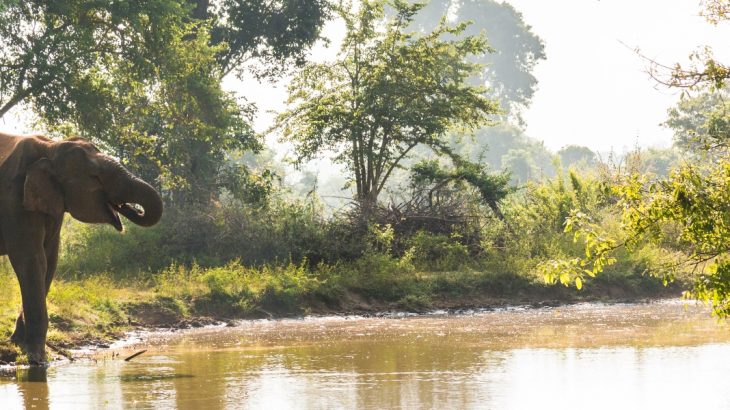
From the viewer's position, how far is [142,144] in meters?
26.1

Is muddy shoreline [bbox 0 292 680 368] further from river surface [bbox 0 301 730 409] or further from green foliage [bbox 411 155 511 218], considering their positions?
green foliage [bbox 411 155 511 218]

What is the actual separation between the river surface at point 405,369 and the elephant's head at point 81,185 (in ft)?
5.87

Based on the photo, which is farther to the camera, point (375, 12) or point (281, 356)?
point (375, 12)

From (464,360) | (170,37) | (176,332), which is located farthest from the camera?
(170,37)

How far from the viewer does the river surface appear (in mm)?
9625

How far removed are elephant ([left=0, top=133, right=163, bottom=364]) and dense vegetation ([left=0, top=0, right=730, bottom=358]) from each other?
2.33m

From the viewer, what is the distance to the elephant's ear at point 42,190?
465 inches

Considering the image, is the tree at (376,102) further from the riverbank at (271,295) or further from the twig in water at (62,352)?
the twig in water at (62,352)

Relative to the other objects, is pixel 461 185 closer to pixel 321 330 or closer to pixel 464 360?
pixel 321 330

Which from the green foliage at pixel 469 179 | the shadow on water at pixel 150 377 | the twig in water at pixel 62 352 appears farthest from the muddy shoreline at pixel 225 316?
the green foliage at pixel 469 179

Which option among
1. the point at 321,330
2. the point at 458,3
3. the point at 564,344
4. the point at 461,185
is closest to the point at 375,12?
the point at 461,185

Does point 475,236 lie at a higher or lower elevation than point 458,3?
lower

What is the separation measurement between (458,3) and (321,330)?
266 ft

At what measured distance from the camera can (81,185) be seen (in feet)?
39.2
